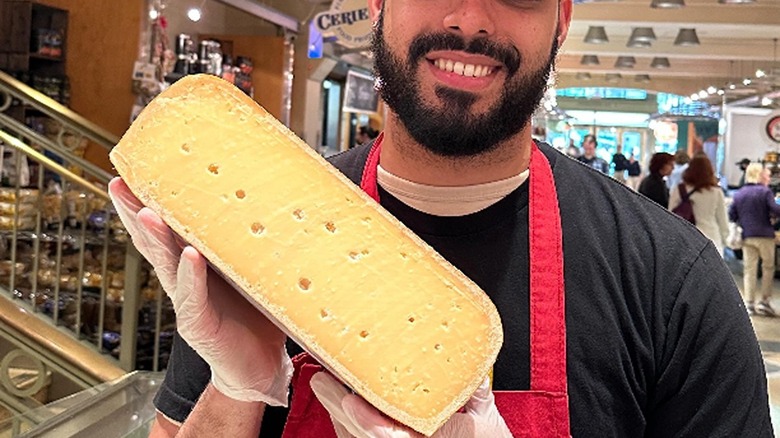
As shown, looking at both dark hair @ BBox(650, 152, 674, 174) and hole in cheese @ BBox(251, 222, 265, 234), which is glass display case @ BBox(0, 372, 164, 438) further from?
dark hair @ BBox(650, 152, 674, 174)

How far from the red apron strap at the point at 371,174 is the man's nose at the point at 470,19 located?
10.5 inches

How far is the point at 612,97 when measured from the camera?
3008 cm

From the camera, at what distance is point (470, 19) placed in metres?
1.25

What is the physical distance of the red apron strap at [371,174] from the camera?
1400 millimetres

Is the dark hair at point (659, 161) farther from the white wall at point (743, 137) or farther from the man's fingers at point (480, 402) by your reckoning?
the white wall at point (743, 137)

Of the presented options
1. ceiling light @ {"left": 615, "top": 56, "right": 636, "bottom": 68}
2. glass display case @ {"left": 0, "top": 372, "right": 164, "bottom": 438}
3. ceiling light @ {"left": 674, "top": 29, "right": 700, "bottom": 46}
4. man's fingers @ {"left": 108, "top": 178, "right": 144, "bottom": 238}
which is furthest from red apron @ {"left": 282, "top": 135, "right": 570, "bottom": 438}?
ceiling light @ {"left": 615, "top": 56, "right": 636, "bottom": 68}

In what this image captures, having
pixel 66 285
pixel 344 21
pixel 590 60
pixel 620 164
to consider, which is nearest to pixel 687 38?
pixel 590 60

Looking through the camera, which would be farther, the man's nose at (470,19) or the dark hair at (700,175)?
the dark hair at (700,175)

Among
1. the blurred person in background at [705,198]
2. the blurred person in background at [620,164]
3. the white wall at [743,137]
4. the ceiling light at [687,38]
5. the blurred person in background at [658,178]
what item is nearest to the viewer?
the blurred person in background at [705,198]

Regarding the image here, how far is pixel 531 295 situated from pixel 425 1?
45cm

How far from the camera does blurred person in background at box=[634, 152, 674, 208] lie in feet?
29.0

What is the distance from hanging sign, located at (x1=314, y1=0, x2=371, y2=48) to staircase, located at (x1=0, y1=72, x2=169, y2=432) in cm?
410

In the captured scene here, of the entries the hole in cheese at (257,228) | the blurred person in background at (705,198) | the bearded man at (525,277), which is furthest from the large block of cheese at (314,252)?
the blurred person in background at (705,198)

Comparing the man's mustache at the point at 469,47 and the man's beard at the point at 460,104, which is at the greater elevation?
the man's mustache at the point at 469,47
